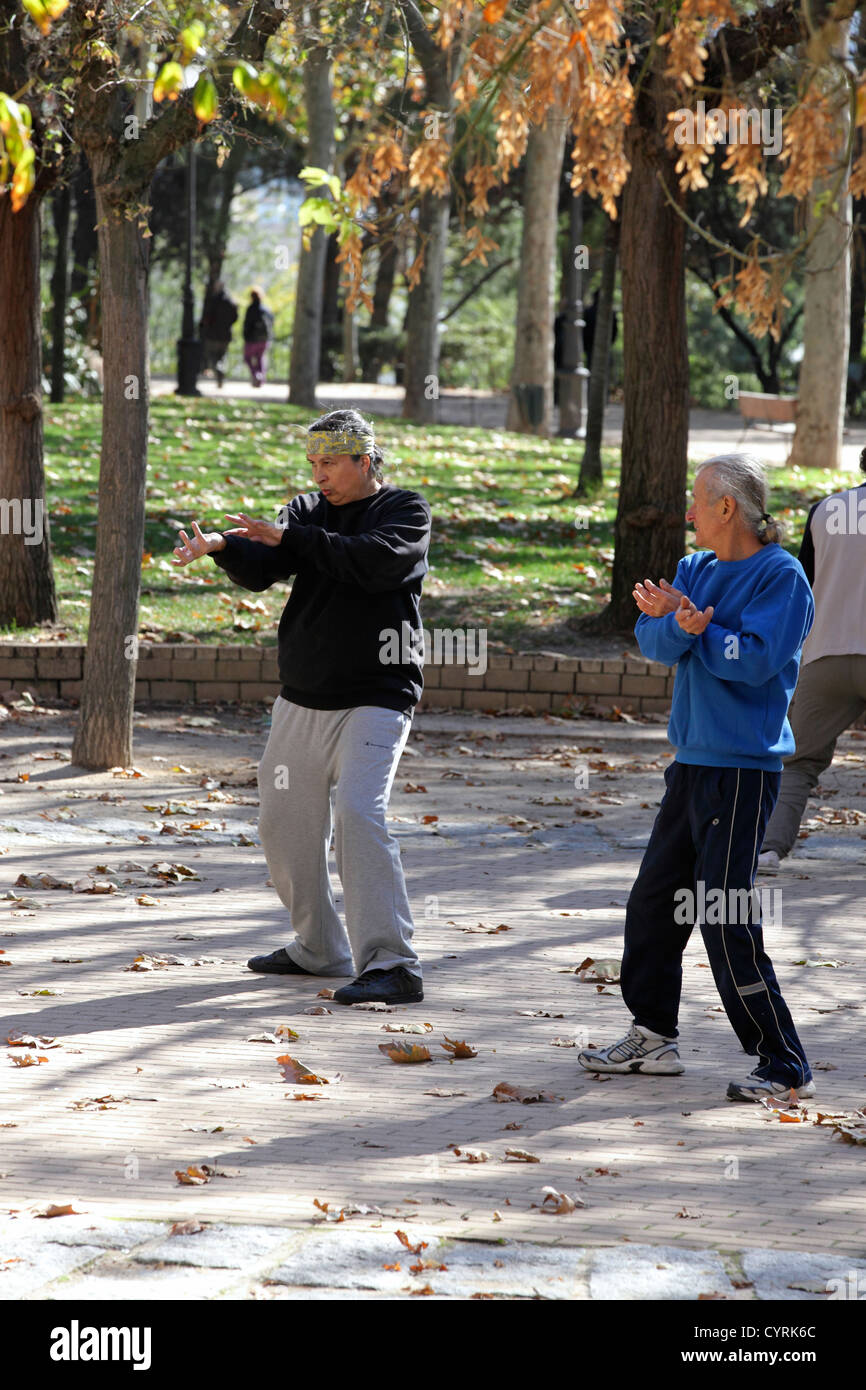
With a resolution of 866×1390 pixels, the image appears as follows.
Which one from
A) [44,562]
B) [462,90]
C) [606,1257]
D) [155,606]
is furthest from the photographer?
[155,606]

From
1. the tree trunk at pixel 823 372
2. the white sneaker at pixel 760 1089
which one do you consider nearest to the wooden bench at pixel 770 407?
the tree trunk at pixel 823 372

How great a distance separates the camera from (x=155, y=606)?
1347 cm

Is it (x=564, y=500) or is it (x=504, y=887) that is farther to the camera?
(x=564, y=500)

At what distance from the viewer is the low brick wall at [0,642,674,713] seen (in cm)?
1215

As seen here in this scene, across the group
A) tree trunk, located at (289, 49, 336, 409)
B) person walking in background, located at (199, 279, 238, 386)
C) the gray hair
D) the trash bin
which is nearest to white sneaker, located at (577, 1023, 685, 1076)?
the gray hair

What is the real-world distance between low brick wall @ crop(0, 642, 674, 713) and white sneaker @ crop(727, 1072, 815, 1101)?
7.10 metres

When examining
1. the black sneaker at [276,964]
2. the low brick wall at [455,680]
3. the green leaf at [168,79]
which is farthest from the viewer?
the low brick wall at [455,680]

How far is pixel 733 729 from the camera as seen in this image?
5008 mm

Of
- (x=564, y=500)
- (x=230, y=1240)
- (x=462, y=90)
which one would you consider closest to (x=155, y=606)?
(x=564, y=500)

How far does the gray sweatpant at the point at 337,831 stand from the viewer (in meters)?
6.04

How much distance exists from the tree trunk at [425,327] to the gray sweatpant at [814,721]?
1704cm

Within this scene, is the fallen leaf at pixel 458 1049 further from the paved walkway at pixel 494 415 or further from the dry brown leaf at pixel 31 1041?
the paved walkway at pixel 494 415
